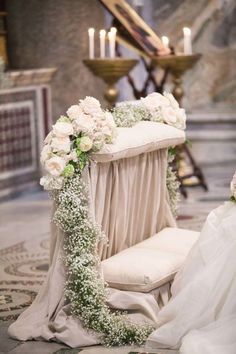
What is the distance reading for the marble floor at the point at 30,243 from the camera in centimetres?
498

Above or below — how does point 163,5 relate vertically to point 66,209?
above

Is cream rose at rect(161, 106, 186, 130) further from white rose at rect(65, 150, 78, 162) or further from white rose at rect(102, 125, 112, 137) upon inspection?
white rose at rect(65, 150, 78, 162)

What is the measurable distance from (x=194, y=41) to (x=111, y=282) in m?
7.09

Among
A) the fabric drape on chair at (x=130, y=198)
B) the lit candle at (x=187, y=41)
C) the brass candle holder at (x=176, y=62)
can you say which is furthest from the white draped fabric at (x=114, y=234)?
the brass candle holder at (x=176, y=62)

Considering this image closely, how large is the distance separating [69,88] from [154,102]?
4806 mm

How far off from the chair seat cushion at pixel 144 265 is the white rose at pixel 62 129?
31.4 inches

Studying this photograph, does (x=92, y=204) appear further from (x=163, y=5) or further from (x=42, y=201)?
(x=163, y=5)

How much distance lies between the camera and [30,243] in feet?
25.7

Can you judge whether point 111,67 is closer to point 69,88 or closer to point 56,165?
point 69,88

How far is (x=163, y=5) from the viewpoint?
1173 centimetres

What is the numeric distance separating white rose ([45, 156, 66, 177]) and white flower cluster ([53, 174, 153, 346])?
97mm

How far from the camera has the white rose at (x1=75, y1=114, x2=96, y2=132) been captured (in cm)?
504

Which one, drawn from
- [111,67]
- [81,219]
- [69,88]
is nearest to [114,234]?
[81,219]

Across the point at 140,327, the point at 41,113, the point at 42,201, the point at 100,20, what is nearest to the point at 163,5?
the point at 100,20
